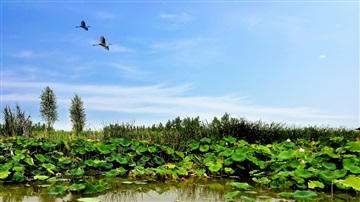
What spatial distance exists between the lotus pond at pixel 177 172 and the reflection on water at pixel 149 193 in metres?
0.01

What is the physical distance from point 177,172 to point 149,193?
1.06 meters

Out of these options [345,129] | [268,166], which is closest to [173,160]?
[268,166]

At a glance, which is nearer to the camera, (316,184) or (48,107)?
→ (316,184)

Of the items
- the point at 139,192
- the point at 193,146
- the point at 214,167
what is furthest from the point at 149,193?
the point at 193,146

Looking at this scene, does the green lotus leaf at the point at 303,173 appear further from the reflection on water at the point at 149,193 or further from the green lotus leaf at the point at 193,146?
the green lotus leaf at the point at 193,146

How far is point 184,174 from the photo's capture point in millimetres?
5551

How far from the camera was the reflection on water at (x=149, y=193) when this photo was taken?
163 inches

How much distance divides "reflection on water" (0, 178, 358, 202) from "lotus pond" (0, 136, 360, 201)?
11mm

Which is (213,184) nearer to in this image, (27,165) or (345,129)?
(27,165)

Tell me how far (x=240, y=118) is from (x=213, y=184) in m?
4.11

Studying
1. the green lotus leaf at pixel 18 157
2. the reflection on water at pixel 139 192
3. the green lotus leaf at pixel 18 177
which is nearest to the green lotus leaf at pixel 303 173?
the reflection on water at pixel 139 192

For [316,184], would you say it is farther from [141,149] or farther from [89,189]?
[141,149]

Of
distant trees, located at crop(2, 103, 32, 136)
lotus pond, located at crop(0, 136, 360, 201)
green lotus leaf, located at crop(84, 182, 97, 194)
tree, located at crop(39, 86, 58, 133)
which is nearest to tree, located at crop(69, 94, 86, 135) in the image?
tree, located at crop(39, 86, 58, 133)

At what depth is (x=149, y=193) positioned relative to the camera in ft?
→ 14.8
